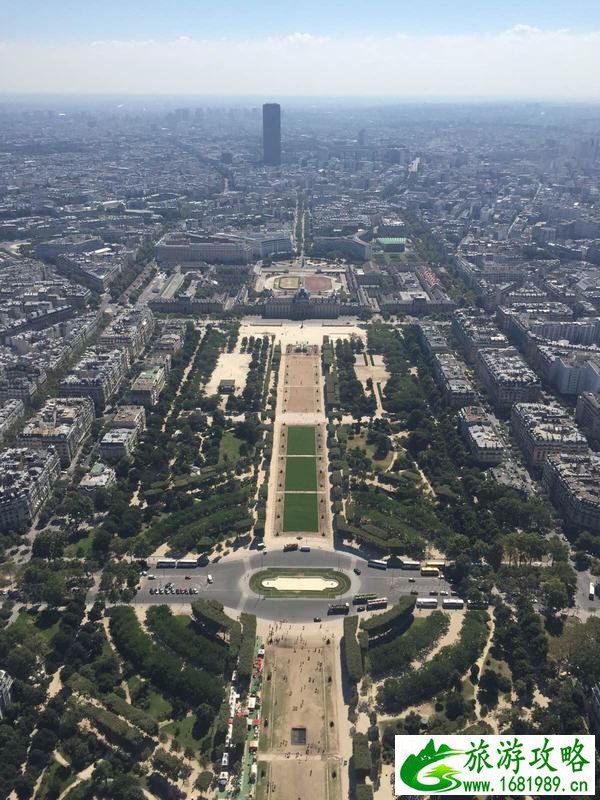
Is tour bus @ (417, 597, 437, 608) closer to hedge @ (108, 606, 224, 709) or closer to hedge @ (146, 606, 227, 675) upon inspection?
hedge @ (146, 606, 227, 675)

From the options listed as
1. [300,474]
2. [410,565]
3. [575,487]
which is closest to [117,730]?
[410,565]

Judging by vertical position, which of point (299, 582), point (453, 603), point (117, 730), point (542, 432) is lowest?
point (117, 730)

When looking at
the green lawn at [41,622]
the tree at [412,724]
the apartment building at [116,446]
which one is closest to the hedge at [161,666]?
the green lawn at [41,622]

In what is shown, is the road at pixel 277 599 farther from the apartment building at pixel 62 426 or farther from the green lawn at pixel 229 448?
the apartment building at pixel 62 426

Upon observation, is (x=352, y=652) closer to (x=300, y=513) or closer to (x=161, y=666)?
(x=161, y=666)

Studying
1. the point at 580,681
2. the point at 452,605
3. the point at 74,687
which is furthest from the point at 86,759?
the point at 580,681

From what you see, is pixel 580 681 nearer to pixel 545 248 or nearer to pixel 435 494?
pixel 435 494
